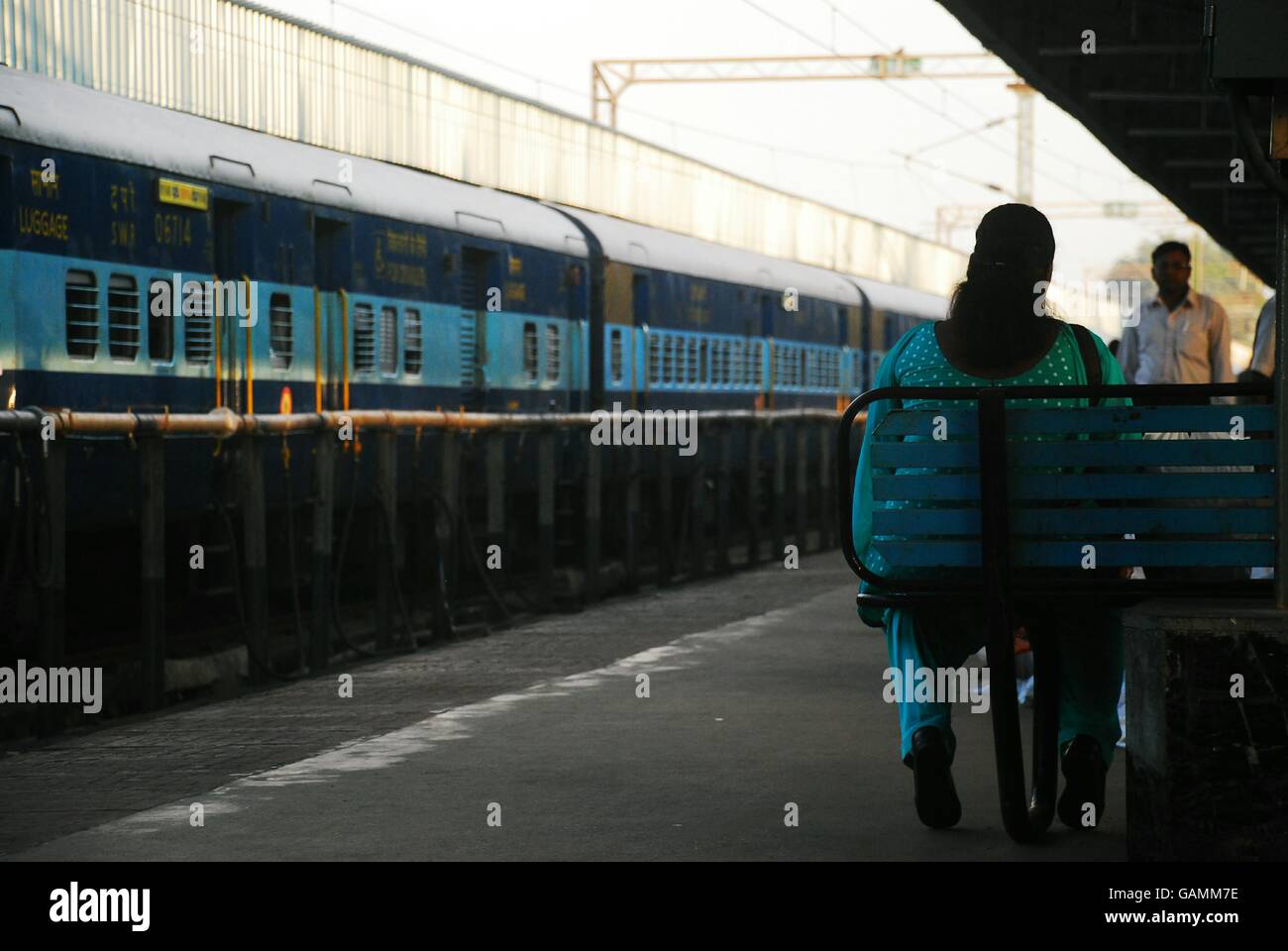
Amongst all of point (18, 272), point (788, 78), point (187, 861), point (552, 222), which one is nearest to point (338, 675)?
point (18, 272)

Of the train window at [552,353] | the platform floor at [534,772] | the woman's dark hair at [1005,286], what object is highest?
the train window at [552,353]

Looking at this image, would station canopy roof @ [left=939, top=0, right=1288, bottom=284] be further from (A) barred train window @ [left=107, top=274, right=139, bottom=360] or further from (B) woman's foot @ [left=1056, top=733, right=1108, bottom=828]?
(B) woman's foot @ [left=1056, top=733, right=1108, bottom=828]

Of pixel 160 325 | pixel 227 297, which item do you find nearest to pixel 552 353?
pixel 227 297

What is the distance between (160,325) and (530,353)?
7620mm

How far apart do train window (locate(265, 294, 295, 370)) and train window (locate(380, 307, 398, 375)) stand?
1638 millimetres

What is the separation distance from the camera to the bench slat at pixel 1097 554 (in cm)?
620

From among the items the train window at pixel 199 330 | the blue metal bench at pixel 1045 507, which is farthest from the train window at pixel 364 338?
the blue metal bench at pixel 1045 507

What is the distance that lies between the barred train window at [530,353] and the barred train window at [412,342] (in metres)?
2.83

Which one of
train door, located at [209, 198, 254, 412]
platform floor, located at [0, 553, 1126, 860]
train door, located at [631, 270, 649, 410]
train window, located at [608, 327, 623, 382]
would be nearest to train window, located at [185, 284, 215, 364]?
train door, located at [209, 198, 254, 412]

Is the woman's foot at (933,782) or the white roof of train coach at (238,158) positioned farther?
the white roof of train coach at (238,158)

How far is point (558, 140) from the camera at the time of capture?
35531 mm

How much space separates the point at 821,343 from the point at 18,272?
913 inches

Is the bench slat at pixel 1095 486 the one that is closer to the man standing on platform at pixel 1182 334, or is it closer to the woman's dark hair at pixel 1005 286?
the woman's dark hair at pixel 1005 286
